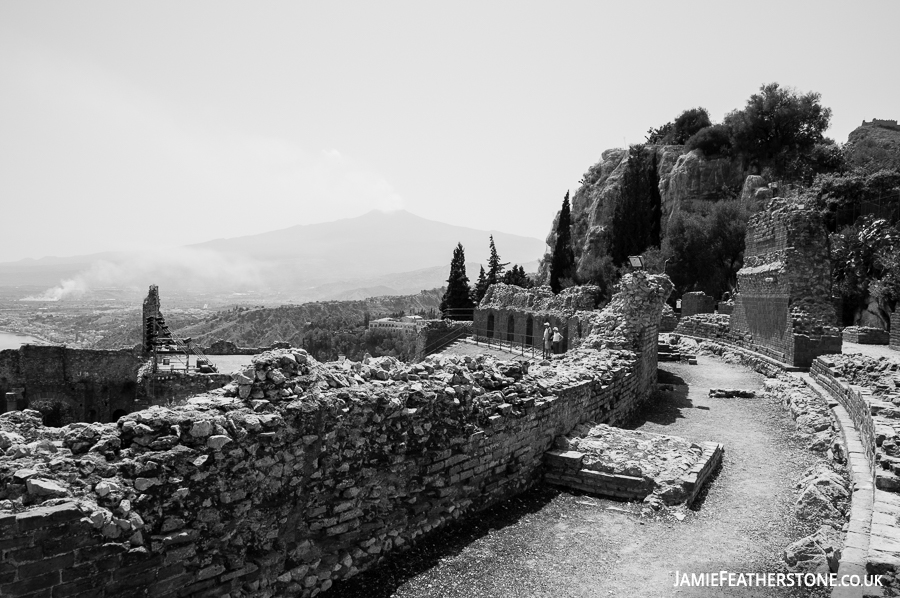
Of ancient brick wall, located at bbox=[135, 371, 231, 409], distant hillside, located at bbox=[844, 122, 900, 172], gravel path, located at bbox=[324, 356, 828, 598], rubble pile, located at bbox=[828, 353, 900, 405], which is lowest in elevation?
ancient brick wall, located at bbox=[135, 371, 231, 409]

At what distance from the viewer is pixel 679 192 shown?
172ft

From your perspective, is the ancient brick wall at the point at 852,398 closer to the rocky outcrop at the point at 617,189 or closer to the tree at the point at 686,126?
the rocky outcrop at the point at 617,189

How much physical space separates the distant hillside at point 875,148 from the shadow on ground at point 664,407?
27524 mm

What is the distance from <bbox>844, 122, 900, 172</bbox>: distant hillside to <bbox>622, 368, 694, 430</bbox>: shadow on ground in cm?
2752

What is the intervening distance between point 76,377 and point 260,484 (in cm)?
1915

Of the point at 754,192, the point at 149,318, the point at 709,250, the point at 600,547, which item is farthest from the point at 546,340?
the point at 754,192

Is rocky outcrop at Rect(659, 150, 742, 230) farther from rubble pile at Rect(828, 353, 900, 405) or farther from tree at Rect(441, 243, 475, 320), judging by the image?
rubble pile at Rect(828, 353, 900, 405)

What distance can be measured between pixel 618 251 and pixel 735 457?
45.6 metres

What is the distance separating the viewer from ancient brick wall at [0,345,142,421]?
18.9 metres

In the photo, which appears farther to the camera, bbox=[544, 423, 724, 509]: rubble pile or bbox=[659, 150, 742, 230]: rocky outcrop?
bbox=[659, 150, 742, 230]: rocky outcrop

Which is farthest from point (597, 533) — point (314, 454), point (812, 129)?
point (812, 129)

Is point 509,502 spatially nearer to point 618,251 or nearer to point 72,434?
point 72,434

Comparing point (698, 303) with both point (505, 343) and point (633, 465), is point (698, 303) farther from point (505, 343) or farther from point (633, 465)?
point (633, 465)

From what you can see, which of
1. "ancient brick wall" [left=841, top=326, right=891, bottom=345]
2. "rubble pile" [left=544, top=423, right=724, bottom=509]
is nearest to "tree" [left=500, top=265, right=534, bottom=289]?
"ancient brick wall" [left=841, top=326, right=891, bottom=345]
